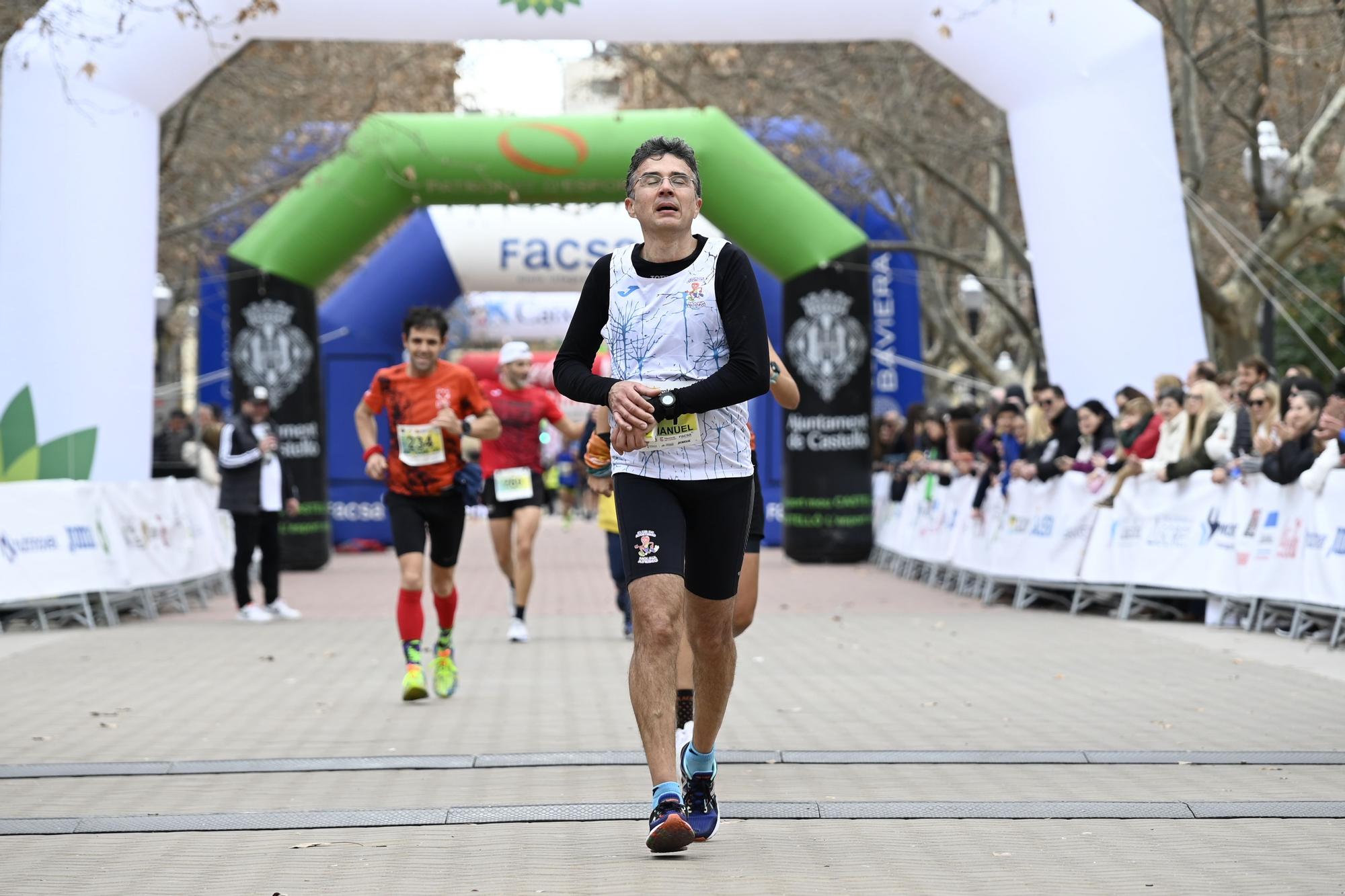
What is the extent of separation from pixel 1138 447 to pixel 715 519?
9.47 meters

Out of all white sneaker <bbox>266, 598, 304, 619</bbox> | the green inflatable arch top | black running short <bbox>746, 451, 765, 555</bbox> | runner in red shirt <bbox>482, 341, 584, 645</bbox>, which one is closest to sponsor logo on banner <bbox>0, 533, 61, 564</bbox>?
white sneaker <bbox>266, 598, 304, 619</bbox>

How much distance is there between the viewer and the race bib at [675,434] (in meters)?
5.62

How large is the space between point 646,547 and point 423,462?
407cm

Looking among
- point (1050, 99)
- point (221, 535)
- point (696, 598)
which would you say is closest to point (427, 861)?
point (696, 598)

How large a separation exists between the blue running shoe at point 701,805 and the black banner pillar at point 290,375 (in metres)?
16.5

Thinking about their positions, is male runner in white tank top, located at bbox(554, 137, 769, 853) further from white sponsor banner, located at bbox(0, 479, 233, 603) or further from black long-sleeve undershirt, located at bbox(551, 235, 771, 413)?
white sponsor banner, located at bbox(0, 479, 233, 603)

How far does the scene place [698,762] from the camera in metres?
5.78

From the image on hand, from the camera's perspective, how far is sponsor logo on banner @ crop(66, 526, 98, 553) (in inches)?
560

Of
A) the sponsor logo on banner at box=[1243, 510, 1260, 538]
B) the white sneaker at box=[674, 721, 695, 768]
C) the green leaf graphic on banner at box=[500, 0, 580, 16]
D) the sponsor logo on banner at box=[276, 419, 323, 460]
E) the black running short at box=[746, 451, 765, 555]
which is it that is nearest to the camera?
the white sneaker at box=[674, 721, 695, 768]

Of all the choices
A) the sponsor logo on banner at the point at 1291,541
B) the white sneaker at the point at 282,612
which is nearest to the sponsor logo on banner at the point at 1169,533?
the sponsor logo on banner at the point at 1291,541

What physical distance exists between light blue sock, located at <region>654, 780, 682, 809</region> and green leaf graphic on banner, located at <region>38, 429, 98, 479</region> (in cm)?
1080

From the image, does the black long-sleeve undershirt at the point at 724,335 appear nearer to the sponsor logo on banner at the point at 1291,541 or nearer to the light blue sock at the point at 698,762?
the light blue sock at the point at 698,762

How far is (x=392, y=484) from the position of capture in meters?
9.54

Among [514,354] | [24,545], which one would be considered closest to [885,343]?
[514,354]
